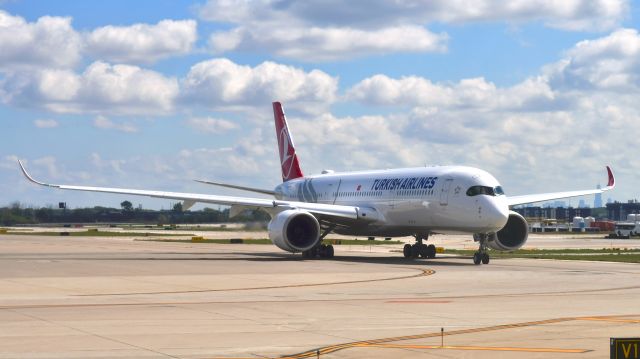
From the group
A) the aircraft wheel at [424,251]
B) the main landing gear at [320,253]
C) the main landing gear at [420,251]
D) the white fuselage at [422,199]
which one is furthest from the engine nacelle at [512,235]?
the main landing gear at [320,253]

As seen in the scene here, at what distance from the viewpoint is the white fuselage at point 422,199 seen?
41.2m

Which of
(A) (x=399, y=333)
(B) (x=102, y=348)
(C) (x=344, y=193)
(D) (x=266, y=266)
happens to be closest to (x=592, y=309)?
(A) (x=399, y=333)

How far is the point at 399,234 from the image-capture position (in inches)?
1880

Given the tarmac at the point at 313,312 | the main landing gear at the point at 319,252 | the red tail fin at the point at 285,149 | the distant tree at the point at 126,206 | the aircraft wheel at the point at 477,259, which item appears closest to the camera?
the tarmac at the point at 313,312

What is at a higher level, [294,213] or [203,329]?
[294,213]

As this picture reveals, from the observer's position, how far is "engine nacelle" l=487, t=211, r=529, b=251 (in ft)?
151

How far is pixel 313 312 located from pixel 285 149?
41816 mm

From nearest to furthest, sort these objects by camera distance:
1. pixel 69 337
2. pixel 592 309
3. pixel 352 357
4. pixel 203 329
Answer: pixel 352 357 < pixel 69 337 < pixel 203 329 < pixel 592 309

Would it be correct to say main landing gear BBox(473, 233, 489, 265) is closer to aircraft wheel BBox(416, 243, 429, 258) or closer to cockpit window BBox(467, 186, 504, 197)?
cockpit window BBox(467, 186, 504, 197)

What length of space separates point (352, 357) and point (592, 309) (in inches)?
352

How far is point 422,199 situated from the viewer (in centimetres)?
4419

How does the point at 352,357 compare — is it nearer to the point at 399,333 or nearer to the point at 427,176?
the point at 399,333

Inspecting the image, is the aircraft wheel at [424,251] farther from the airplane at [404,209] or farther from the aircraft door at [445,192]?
the aircraft door at [445,192]

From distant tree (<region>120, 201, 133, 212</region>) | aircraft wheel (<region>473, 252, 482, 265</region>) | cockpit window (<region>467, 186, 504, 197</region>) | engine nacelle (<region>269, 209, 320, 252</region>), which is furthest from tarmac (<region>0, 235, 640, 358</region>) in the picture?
distant tree (<region>120, 201, 133, 212</region>)
